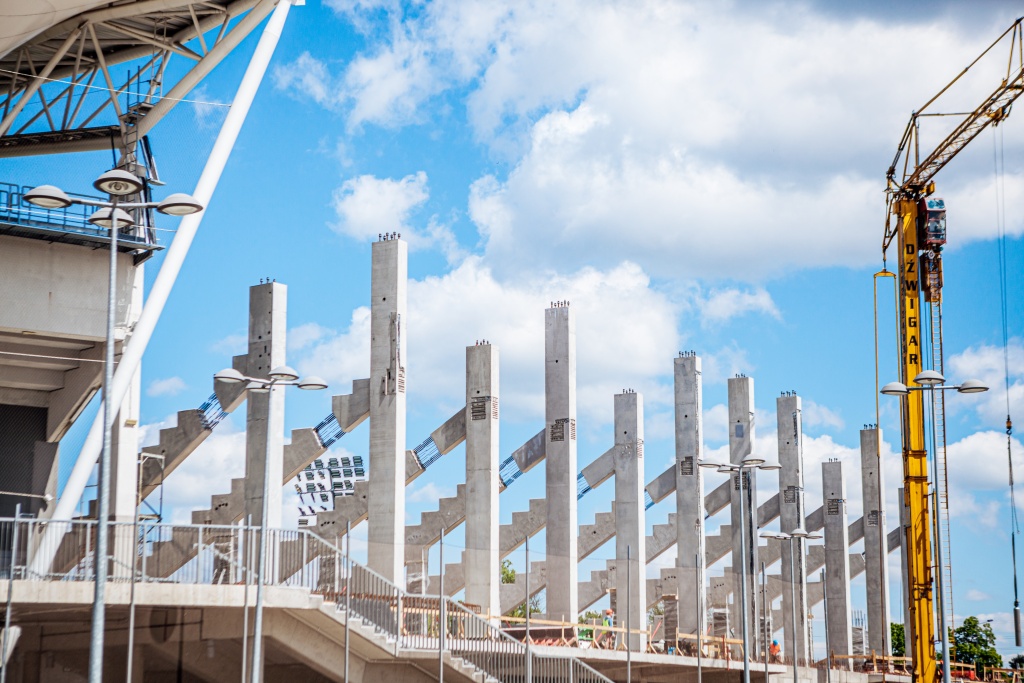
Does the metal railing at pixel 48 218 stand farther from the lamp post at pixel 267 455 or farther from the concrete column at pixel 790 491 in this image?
the concrete column at pixel 790 491

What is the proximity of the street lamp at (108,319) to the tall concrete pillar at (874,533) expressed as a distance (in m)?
39.7

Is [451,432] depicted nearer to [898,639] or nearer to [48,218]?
[48,218]

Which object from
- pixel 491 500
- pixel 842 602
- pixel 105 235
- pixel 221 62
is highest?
pixel 221 62

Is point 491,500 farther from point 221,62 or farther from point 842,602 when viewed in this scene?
point 842,602

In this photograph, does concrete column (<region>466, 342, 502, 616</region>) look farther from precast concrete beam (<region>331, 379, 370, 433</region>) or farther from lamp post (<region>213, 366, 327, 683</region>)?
lamp post (<region>213, 366, 327, 683</region>)

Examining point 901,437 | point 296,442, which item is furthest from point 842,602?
point 296,442

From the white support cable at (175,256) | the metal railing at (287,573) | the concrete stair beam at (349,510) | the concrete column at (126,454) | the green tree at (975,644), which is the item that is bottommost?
the green tree at (975,644)

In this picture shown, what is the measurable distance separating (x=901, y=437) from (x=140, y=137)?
76.9 ft

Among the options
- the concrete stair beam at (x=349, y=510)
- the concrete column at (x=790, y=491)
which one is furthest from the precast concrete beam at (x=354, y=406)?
the concrete column at (x=790, y=491)

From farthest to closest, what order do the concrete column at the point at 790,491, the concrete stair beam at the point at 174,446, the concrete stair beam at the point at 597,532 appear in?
the concrete column at the point at 790,491, the concrete stair beam at the point at 597,532, the concrete stair beam at the point at 174,446

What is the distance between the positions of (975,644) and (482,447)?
5379 cm

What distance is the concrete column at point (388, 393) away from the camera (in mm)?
30969

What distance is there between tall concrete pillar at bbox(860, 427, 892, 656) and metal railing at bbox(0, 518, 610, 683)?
2570 centimetres

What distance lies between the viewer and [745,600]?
31.0m
